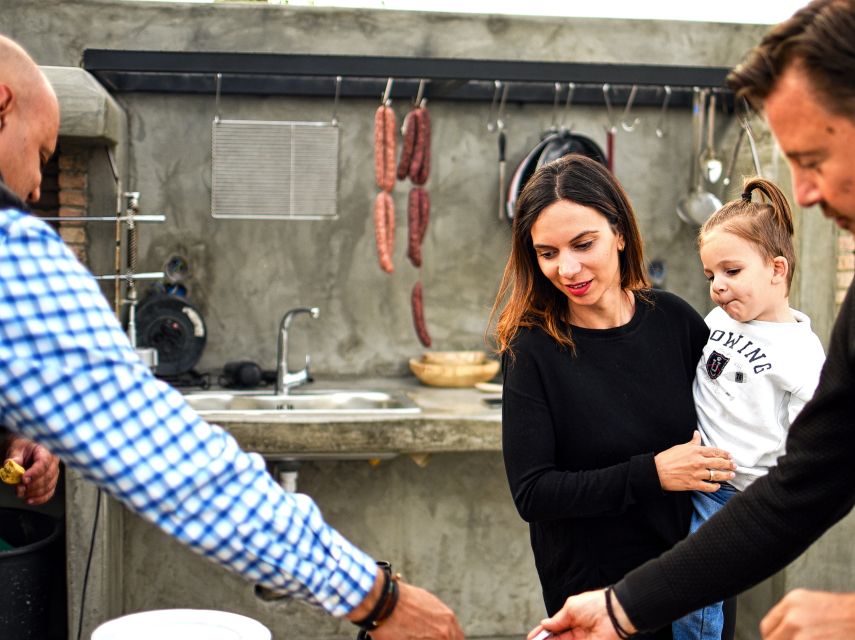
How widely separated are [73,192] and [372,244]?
1604 mm

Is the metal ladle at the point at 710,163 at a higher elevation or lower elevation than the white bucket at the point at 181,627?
higher

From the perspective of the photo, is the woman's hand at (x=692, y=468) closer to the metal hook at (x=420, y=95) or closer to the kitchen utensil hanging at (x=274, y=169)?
the metal hook at (x=420, y=95)

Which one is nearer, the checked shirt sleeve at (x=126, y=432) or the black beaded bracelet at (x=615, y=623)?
the checked shirt sleeve at (x=126, y=432)

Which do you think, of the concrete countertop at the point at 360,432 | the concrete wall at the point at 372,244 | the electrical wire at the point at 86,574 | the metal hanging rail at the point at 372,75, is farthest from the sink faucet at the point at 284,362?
the metal hanging rail at the point at 372,75

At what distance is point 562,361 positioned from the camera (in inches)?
88.0

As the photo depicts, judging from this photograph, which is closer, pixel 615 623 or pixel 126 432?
pixel 126 432

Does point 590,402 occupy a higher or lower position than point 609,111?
lower

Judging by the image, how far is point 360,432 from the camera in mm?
4250

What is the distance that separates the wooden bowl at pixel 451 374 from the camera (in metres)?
5.07

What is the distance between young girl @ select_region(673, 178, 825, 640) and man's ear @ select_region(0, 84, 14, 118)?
1.68m

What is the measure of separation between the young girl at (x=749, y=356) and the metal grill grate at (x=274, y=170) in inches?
122

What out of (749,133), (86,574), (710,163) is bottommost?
(86,574)

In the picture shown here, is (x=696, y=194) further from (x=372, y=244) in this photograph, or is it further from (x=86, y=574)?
(x=86, y=574)

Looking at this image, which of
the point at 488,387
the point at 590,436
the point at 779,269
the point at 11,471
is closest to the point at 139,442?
the point at 590,436
